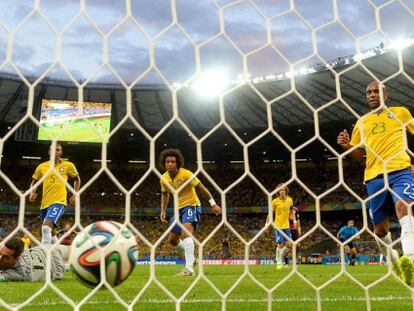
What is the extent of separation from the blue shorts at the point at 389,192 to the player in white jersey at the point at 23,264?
3162 millimetres

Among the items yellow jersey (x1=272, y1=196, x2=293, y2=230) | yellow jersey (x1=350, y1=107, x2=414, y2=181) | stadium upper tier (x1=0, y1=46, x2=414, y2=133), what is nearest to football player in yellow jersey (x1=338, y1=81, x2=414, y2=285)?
yellow jersey (x1=350, y1=107, x2=414, y2=181)

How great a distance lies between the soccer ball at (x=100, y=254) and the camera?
7.66 ft

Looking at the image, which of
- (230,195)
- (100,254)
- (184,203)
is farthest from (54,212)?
(230,195)

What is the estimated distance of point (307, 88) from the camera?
72.8ft

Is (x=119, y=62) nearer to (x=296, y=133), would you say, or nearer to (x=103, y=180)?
(x=296, y=133)

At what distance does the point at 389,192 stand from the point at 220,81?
173cm

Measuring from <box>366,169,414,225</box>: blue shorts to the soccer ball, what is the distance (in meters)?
2.43

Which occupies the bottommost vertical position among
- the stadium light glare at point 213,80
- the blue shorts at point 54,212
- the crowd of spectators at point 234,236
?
the crowd of spectators at point 234,236

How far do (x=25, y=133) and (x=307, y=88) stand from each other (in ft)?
49.1

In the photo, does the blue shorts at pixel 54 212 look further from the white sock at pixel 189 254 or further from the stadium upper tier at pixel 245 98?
the stadium upper tier at pixel 245 98

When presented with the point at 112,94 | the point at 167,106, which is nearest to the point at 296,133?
the point at 167,106

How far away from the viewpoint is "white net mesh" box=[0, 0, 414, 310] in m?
2.16

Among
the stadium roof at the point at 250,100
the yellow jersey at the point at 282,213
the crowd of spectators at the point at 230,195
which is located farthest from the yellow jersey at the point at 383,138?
the crowd of spectators at the point at 230,195

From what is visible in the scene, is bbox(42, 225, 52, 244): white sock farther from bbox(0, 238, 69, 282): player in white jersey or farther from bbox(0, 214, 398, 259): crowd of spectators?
bbox(0, 214, 398, 259): crowd of spectators
